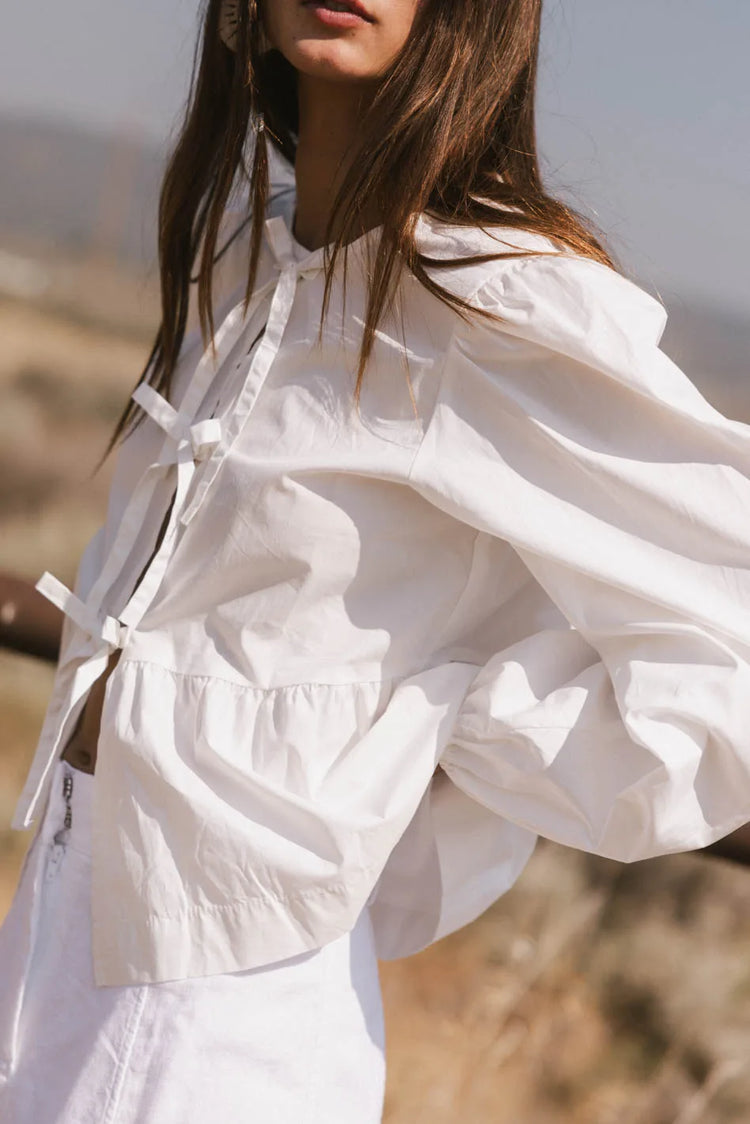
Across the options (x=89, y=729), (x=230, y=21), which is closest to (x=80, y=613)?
(x=89, y=729)

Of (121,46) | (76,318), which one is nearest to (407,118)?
(121,46)

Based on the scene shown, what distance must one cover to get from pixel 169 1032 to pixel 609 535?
50 centimetres

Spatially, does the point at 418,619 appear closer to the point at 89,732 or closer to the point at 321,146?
the point at 89,732

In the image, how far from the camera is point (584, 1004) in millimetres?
1783

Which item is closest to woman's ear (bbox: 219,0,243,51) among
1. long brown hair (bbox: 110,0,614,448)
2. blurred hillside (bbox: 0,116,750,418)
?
long brown hair (bbox: 110,0,614,448)

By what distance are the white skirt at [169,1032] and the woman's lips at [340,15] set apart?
0.68 meters

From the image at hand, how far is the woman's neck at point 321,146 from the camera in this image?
1117 millimetres

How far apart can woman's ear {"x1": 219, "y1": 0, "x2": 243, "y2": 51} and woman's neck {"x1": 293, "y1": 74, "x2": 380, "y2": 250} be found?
0.31 ft

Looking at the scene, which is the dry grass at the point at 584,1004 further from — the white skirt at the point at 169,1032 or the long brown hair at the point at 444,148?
the long brown hair at the point at 444,148

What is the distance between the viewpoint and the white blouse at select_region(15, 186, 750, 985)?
0.88 metres

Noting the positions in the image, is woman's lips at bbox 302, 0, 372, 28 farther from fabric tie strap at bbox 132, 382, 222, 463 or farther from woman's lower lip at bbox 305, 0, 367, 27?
fabric tie strap at bbox 132, 382, 222, 463

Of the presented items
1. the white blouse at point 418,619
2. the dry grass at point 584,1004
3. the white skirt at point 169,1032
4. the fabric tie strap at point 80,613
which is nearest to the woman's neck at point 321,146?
the white blouse at point 418,619

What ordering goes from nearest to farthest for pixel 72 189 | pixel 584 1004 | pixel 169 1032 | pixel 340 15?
1. pixel 169 1032
2. pixel 340 15
3. pixel 584 1004
4. pixel 72 189

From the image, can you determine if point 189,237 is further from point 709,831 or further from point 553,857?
point 553,857
